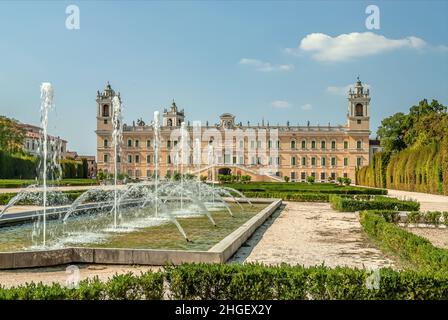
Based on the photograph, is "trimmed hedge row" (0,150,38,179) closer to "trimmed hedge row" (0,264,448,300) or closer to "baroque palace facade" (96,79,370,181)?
"baroque palace facade" (96,79,370,181)

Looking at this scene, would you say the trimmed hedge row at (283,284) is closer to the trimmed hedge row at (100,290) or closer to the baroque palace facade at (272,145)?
the trimmed hedge row at (100,290)

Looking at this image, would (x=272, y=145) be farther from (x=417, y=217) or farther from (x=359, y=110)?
(x=417, y=217)

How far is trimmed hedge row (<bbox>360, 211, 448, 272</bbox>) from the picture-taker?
604 cm

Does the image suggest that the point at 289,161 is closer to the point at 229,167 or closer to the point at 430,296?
the point at 229,167

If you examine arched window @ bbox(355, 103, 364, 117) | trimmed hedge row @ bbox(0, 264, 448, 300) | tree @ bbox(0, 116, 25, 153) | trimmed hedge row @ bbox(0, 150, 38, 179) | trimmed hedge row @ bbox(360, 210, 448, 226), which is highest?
arched window @ bbox(355, 103, 364, 117)

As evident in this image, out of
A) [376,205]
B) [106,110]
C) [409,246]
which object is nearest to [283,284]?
[409,246]

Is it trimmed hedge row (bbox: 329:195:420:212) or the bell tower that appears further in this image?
the bell tower

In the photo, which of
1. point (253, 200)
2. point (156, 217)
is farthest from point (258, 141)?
point (156, 217)

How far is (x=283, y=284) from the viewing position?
4.75 metres

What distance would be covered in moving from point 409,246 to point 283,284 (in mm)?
3636

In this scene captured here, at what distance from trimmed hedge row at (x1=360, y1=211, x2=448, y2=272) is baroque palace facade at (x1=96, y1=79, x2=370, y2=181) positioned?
54386mm

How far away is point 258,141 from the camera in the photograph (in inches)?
2655

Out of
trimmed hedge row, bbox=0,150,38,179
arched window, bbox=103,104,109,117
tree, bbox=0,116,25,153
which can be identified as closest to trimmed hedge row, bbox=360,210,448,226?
trimmed hedge row, bbox=0,150,38,179
